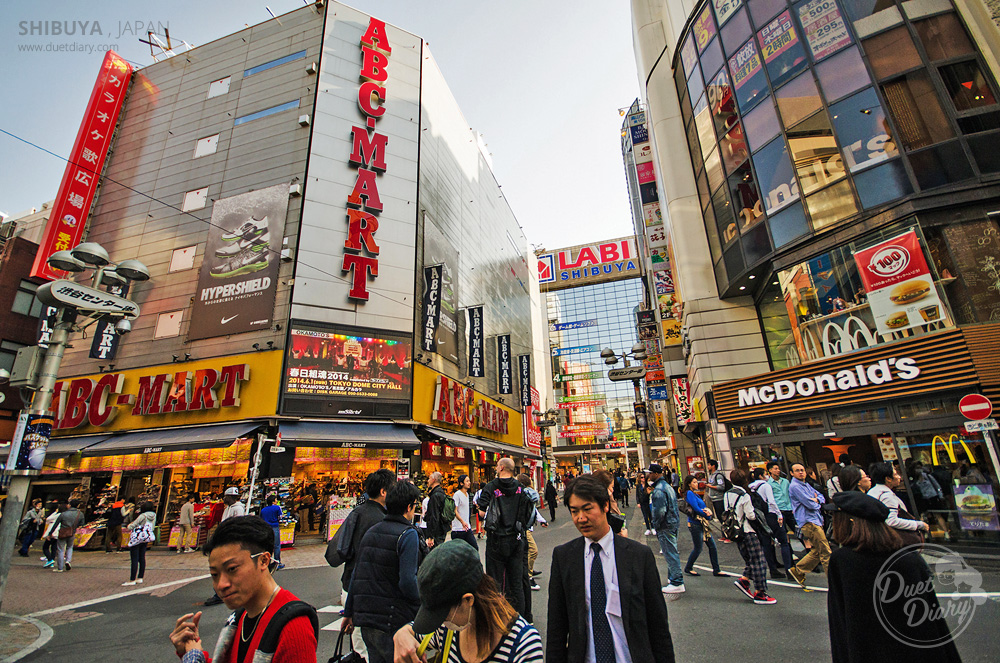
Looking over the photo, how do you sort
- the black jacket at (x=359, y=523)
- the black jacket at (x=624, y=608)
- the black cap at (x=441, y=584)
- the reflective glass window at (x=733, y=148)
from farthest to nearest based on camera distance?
1. the reflective glass window at (x=733, y=148)
2. the black jacket at (x=359, y=523)
3. the black jacket at (x=624, y=608)
4. the black cap at (x=441, y=584)

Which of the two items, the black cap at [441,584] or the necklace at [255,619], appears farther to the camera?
the necklace at [255,619]

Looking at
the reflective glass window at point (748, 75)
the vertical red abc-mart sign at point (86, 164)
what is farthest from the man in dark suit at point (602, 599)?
the vertical red abc-mart sign at point (86, 164)

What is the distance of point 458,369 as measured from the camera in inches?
982

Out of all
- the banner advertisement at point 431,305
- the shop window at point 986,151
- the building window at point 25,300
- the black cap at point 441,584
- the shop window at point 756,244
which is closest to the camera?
the black cap at point 441,584

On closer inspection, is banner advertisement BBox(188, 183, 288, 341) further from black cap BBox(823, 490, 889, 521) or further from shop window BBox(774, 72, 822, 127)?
shop window BBox(774, 72, 822, 127)

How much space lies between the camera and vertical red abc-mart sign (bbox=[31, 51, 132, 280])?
20.3 meters

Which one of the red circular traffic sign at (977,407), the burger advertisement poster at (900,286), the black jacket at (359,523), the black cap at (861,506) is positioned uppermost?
the burger advertisement poster at (900,286)

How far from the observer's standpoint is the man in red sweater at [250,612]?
190 cm

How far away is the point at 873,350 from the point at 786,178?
6105 millimetres

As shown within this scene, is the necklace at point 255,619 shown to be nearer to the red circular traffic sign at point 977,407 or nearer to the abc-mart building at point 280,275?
the red circular traffic sign at point 977,407

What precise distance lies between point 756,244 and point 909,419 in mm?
6874

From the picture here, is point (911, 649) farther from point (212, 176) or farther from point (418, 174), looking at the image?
point (212, 176)

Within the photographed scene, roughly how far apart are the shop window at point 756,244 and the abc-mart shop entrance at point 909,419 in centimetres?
409

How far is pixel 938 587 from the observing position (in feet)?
20.2
